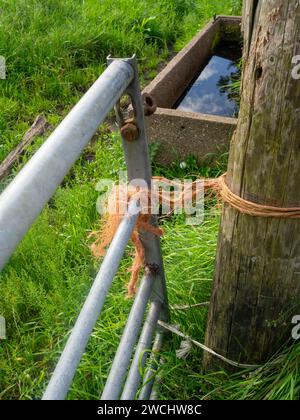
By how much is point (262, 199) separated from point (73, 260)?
176 cm

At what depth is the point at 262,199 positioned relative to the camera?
137cm

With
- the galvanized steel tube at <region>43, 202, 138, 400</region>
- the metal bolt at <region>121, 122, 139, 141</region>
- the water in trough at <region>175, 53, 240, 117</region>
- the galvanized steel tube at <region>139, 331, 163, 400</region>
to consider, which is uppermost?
the metal bolt at <region>121, 122, 139, 141</region>

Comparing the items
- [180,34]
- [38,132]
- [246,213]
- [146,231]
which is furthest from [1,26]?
[246,213]

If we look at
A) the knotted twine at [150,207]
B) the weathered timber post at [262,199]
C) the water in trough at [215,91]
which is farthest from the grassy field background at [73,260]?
the water in trough at [215,91]

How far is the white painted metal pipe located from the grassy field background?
1195 mm

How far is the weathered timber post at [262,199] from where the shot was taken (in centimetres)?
115

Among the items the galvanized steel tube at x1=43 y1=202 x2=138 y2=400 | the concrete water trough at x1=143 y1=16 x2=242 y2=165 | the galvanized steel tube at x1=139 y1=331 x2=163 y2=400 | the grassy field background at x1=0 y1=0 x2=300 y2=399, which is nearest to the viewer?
the galvanized steel tube at x1=43 y1=202 x2=138 y2=400

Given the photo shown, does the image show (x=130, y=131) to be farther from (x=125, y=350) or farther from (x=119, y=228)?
(x=125, y=350)

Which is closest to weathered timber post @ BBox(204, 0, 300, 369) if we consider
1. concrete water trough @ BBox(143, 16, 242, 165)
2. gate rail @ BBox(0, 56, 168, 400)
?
gate rail @ BBox(0, 56, 168, 400)

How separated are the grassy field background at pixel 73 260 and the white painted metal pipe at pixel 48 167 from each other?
120 cm

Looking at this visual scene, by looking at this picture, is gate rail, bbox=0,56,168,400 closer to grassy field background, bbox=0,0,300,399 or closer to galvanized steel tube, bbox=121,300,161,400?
galvanized steel tube, bbox=121,300,161,400

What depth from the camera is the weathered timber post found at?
115 cm

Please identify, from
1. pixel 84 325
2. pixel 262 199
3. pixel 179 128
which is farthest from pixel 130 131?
pixel 179 128

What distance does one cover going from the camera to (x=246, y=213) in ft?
4.67
